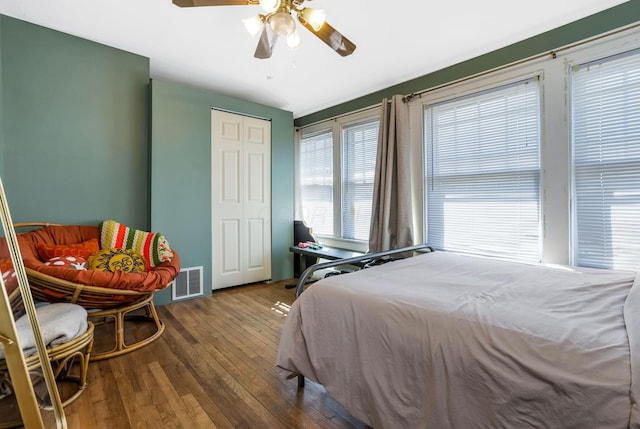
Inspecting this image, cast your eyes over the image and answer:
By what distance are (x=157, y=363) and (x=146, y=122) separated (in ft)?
7.74

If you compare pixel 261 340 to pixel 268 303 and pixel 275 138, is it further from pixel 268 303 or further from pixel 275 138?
pixel 275 138

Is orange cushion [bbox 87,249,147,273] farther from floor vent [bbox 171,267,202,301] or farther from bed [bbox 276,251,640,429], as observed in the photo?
bed [bbox 276,251,640,429]

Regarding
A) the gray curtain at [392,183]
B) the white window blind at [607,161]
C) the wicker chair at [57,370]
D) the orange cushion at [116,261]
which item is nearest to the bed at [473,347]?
the white window blind at [607,161]

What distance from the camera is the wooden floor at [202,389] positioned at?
4.78 feet

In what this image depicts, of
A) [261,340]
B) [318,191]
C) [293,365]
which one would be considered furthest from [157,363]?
[318,191]

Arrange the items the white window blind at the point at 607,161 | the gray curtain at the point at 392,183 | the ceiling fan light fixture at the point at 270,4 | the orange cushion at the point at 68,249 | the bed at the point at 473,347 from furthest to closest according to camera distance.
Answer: the gray curtain at the point at 392,183
the orange cushion at the point at 68,249
the white window blind at the point at 607,161
the ceiling fan light fixture at the point at 270,4
the bed at the point at 473,347

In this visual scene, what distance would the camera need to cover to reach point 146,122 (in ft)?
9.98

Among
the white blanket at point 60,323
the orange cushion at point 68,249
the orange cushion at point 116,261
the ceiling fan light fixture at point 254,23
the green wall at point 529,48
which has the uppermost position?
the green wall at point 529,48

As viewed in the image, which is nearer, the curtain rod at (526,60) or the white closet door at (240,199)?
the curtain rod at (526,60)

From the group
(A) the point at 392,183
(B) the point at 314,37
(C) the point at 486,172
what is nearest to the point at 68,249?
(B) the point at 314,37

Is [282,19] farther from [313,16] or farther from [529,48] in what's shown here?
[529,48]

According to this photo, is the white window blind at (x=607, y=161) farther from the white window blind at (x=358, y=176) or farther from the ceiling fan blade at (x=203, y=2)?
the ceiling fan blade at (x=203, y=2)

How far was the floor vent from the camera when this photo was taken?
3178mm

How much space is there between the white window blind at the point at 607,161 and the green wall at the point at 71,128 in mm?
3863
